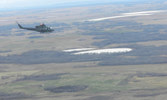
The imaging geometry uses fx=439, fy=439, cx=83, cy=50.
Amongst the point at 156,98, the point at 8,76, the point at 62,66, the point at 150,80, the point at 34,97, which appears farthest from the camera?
the point at 62,66

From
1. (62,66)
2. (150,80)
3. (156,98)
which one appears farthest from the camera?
(62,66)

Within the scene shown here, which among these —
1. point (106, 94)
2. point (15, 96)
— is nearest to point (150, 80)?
point (106, 94)

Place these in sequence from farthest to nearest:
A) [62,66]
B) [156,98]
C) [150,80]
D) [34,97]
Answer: [62,66], [150,80], [34,97], [156,98]

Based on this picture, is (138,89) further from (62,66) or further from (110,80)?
(62,66)

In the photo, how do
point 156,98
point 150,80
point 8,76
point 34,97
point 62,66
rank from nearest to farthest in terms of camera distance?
point 156,98
point 34,97
point 150,80
point 8,76
point 62,66

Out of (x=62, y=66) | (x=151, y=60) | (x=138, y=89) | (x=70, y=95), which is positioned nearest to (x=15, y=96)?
(x=70, y=95)

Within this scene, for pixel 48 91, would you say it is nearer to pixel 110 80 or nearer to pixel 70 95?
pixel 70 95

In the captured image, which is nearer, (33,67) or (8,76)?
(8,76)

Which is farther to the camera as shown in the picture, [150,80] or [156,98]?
[150,80]
